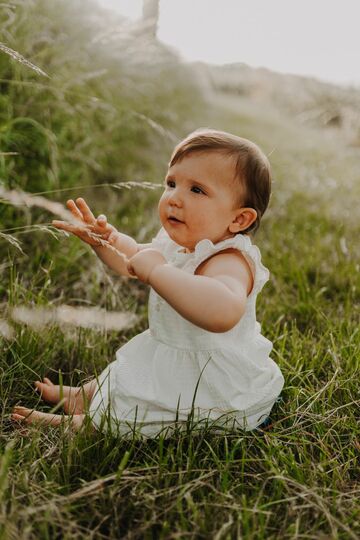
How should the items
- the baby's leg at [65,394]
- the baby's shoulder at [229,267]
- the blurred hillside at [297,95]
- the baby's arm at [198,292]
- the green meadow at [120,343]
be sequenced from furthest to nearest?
the blurred hillside at [297,95] < the baby's leg at [65,394] < the baby's shoulder at [229,267] < the baby's arm at [198,292] < the green meadow at [120,343]

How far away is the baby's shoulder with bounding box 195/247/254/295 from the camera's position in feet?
5.01

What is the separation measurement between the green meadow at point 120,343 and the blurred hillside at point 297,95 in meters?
2.54

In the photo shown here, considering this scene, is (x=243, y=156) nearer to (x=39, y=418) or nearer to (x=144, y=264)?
(x=144, y=264)

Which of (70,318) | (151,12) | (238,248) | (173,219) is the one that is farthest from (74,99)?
(238,248)

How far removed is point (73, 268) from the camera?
2.60 meters

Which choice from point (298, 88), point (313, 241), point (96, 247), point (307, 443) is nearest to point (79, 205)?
point (96, 247)

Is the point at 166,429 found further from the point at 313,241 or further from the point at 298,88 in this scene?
the point at 298,88

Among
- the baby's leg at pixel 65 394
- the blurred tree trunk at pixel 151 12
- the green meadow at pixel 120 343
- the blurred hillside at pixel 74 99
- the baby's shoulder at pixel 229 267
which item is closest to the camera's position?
the green meadow at pixel 120 343

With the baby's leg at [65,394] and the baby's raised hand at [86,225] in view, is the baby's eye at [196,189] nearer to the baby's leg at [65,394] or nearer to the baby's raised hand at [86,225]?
the baby's raised hand at [86,225]

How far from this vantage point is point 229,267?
1.54m

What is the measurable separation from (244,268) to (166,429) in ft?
1.58

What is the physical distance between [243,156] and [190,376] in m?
0.62

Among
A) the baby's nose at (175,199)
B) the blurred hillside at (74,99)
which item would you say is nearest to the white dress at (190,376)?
the baby's nose at (175,199)

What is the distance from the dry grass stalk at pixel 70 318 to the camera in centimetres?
191
